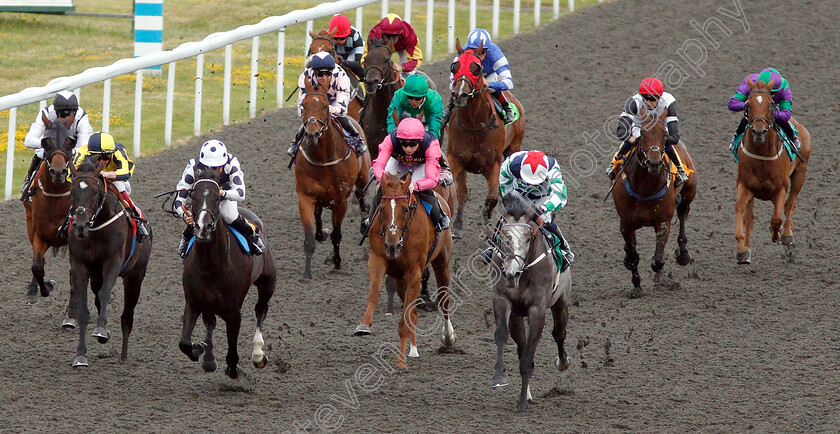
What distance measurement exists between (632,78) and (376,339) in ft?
27.3

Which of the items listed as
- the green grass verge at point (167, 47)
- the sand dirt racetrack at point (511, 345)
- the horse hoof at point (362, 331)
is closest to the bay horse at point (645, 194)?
the sand dirt racetrack at point (511, 345)

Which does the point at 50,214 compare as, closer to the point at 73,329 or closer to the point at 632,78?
the point at 73,329

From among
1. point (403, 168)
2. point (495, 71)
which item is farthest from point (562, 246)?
point (495, 71)

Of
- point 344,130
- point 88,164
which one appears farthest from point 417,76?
point 88,164

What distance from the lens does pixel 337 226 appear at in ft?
35.2

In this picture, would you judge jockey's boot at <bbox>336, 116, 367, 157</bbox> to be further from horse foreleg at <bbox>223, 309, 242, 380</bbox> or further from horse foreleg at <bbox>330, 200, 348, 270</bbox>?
horse foreleg at <bbox>223, 309, 242, 380</bbox>

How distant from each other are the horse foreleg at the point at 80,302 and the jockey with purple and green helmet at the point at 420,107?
100 inches

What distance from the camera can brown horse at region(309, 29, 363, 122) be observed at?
470 inches

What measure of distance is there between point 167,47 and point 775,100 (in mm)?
10793

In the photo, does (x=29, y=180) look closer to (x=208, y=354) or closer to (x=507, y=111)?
(x=208, y=354)

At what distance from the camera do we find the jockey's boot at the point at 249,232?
7.64 meters

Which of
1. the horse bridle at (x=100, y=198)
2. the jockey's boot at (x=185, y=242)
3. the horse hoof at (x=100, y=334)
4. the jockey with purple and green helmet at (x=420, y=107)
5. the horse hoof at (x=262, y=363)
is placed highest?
the jockey with purple and green helmet at (x=420, y=107)

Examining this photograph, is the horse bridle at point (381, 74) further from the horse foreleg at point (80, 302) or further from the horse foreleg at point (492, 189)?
the horse foreleg at point (80, 302)

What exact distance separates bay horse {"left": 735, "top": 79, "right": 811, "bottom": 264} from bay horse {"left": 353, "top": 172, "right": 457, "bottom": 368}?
342 cm
